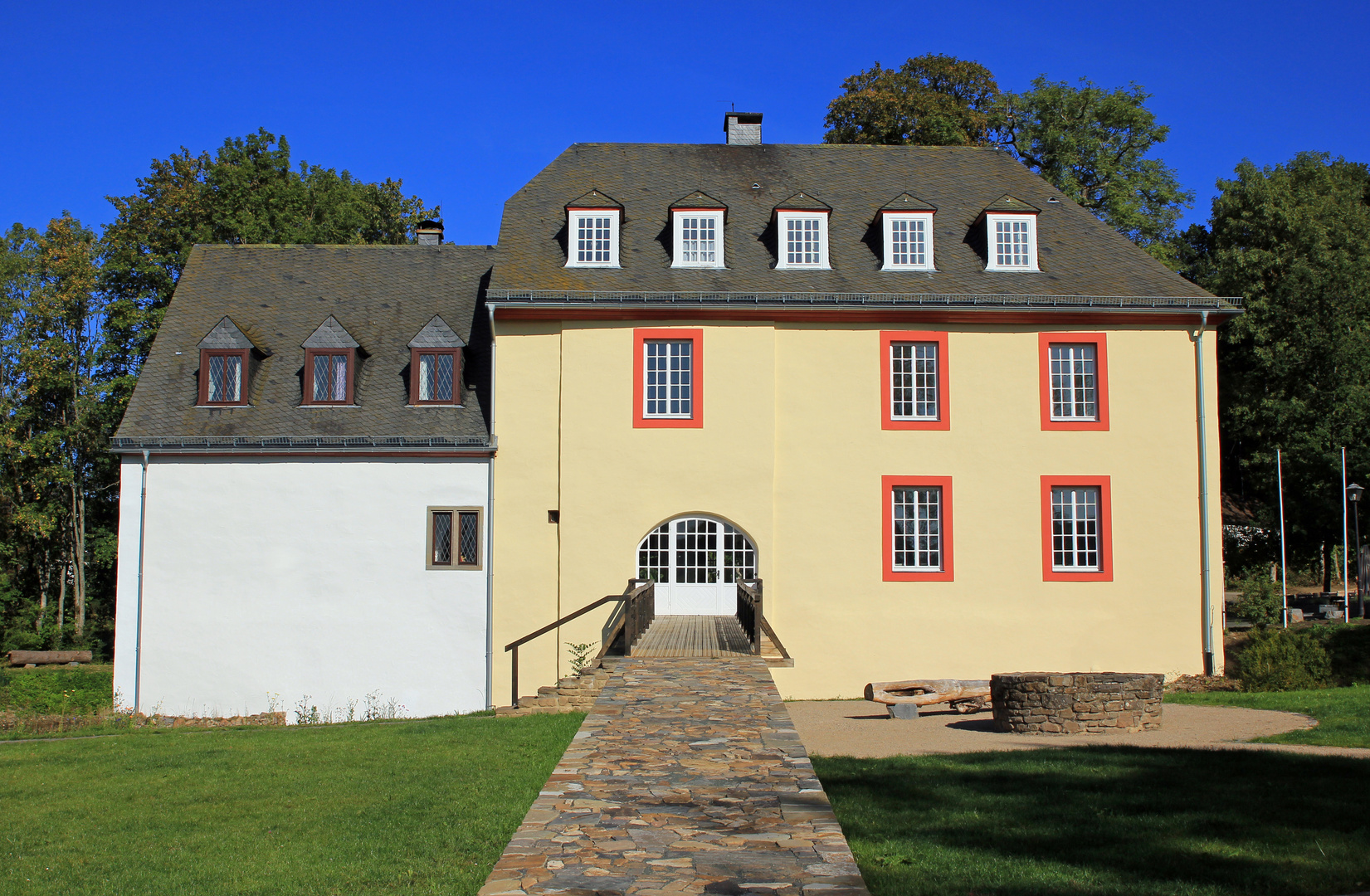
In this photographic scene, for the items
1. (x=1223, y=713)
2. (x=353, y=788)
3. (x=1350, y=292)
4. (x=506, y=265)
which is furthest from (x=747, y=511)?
(x=1350, y=292)

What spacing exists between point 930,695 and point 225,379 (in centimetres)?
1511

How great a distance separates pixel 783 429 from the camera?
852 inches

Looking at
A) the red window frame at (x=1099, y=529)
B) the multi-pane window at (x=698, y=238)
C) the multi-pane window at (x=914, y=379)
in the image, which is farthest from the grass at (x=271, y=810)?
the red window frame at (x=1099, y=529)

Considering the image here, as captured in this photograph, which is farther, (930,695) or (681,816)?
(930,695)

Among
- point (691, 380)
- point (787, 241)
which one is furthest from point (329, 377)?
point (787, 241)

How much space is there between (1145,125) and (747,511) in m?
21.2

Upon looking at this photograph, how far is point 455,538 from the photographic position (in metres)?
21.3

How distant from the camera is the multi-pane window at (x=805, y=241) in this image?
22.5 meters

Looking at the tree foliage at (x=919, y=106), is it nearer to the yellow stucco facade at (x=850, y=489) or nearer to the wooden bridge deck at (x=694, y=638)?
the yellow stucco facade at (x=850, y=489)

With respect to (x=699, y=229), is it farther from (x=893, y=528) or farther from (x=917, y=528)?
(x=917, y=528)

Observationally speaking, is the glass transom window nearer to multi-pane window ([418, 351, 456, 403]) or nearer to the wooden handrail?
the wooden handrail

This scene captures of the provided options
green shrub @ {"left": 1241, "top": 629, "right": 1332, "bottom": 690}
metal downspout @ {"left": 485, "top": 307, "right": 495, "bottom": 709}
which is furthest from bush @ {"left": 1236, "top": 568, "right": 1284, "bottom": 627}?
metal downspout @ {"left": 485, "top": 307, "right": 495, "bottom": 709}

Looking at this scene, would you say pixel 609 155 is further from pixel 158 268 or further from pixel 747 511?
pixel 158 268

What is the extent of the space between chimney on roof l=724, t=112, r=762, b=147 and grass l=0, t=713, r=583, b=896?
53.5 feet
